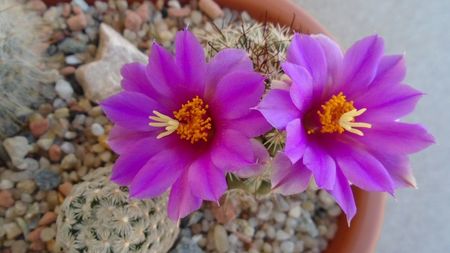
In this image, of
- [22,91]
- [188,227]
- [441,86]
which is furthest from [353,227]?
[22,91]

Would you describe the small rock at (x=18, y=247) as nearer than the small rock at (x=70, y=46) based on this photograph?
Yes

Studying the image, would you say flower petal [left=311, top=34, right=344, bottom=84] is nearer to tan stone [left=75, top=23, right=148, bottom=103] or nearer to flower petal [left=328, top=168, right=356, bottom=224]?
flower petal [left=328, top=168, right=356, bottom=224]

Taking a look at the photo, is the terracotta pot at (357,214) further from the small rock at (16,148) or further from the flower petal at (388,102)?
the small rock at (16,148)

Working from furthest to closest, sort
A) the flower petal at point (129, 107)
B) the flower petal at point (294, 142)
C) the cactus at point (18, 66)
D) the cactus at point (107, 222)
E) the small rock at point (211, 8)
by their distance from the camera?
the small rock at point (211, 8), the cactus at point (18, 66), the cactus at point (107, 222), the flower petal at point (129, 107), the flower petal at point (294, 142)

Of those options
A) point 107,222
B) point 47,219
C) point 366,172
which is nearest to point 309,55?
point 366,172

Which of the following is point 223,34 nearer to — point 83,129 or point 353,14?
point 83,129

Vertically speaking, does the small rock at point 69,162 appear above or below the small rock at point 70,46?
below

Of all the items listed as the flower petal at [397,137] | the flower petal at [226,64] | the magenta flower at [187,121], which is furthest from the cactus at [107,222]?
the flower petal at [397,137]
